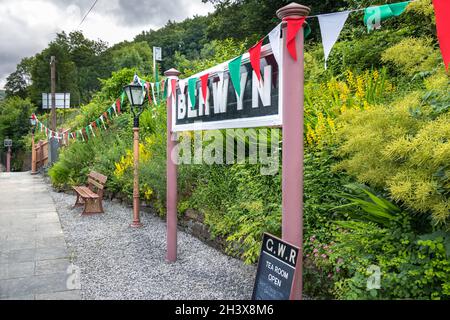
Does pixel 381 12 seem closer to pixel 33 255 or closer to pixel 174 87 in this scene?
pixel 174 87

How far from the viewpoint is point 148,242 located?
5.51 metres

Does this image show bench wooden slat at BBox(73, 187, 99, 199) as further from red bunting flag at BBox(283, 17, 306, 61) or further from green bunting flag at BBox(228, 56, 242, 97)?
red bunting flag at BBox(283, 17, 306, 61)

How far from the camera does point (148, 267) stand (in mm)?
4434

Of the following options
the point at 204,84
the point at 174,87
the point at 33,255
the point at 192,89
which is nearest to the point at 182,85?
the point at 174,87

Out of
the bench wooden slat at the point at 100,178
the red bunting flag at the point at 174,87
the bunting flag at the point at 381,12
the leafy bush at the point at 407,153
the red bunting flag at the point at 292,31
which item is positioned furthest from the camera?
the bench wooden slat at the point at 100,178

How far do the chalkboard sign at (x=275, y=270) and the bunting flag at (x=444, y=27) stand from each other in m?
1.38

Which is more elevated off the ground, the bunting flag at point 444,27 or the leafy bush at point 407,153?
the bunting flag at point 444,27

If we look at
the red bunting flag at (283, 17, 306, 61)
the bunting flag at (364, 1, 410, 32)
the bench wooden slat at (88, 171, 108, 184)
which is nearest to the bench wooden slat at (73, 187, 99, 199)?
the bench wooden slat at (88, 171, 108, 184)

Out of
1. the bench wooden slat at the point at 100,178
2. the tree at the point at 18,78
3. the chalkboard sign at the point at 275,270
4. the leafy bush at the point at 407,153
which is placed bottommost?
the chalkboard sign at the point at 275,270

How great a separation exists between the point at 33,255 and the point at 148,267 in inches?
65.2

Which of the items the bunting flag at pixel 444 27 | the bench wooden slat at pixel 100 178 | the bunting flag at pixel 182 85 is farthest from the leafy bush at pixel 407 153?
the bench wooden slat at pixel 100 178

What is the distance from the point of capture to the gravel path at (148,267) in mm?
3711

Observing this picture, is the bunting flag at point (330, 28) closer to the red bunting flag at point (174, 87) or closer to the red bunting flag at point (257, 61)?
the red bunting flag at point (257, 61)

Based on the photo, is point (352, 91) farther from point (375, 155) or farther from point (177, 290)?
point (177, 290)
